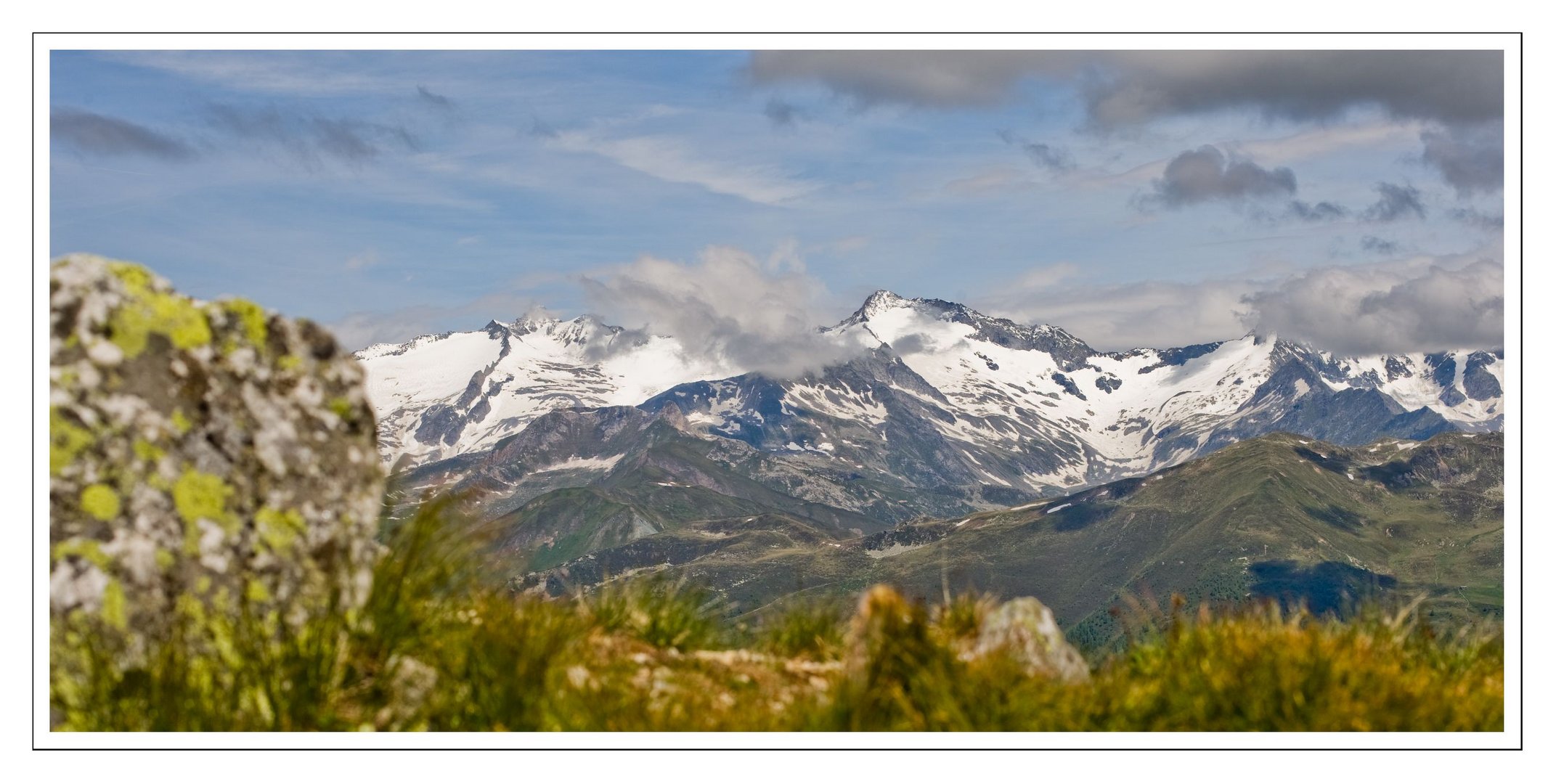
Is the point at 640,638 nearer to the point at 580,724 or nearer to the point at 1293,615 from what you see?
the point at 580,724

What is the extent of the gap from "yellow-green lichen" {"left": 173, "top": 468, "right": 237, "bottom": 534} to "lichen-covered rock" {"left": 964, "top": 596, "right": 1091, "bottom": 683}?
6384 millimetres

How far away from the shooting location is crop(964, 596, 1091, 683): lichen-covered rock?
1136 centimetres

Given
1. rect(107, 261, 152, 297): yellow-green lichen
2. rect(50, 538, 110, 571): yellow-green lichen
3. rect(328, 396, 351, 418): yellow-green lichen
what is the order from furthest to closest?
rect(328, 396, 351, 418): yellow-green lichen
rect(107, 261, 152, 297): yellow-green lichen
rect(50, 538, 110, 571): yellow-green lichen

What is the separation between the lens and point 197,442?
9.23 meters

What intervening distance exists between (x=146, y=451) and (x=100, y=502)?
46 cm

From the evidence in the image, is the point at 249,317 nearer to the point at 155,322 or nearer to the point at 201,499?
the point at 155,322

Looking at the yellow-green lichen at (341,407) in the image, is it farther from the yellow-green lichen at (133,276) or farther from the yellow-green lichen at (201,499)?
the yellow-green lichen at (133,276)

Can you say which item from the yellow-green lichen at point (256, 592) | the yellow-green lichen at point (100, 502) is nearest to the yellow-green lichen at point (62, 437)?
the yellow-green lichen at point (100, 502)

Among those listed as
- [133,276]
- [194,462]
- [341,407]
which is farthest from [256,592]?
[133,276]

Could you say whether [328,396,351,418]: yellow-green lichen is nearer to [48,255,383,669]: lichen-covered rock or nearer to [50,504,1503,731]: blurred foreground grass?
[48,255,383,669]: lichen-covered rock

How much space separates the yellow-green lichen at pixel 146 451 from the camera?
9.00 m

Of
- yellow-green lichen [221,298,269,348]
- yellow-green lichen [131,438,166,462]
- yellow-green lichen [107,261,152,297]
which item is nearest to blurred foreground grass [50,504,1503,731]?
yellow-green lichen [131,438,166,462]

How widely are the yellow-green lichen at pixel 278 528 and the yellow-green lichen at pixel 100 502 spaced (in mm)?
946

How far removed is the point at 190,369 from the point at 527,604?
13.4ft
